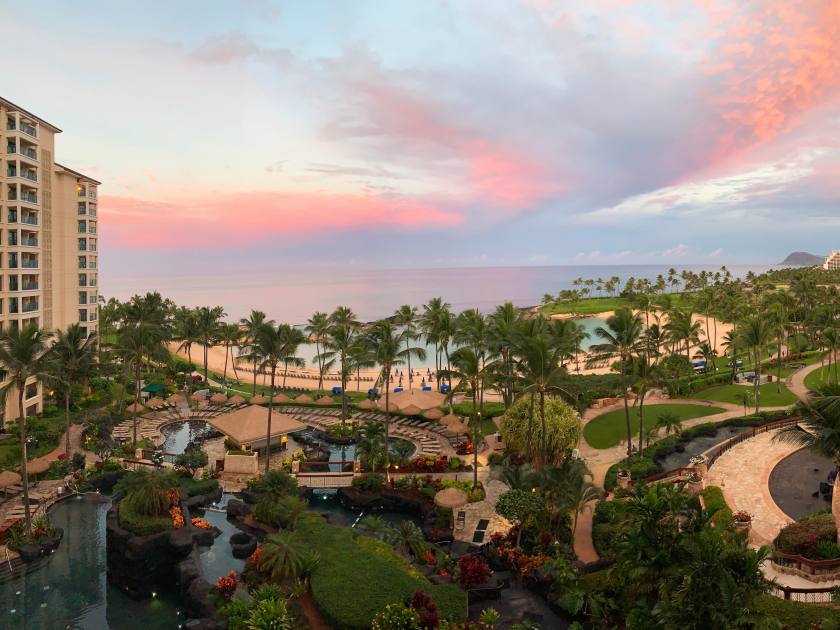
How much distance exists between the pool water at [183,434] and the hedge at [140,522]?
1498 centimetres

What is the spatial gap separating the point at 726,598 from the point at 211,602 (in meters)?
19.1

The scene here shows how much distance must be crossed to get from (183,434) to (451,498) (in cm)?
2767

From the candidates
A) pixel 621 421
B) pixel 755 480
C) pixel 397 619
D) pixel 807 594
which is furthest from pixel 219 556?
pixel 621 421

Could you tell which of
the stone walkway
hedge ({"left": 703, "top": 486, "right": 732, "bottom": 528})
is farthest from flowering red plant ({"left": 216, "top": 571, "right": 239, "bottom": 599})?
the stone walkway

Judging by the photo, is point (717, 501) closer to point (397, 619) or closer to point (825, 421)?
point (825, 421)

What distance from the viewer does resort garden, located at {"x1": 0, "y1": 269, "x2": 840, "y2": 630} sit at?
1884cm

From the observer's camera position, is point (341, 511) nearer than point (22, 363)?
No

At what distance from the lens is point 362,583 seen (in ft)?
71.5

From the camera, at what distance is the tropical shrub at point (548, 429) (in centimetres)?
3397

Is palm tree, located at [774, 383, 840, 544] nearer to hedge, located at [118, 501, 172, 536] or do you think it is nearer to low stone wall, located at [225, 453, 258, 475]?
hedge, located at [118, 501, 172, 536]

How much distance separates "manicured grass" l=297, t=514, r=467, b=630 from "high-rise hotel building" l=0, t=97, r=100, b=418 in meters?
31.2

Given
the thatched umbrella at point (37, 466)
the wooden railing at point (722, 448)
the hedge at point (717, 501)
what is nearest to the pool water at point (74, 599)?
the thatched umbrella at point (37, 466)

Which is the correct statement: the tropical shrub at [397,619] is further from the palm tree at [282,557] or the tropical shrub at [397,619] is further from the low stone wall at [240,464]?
the low stone wall at [240,464]

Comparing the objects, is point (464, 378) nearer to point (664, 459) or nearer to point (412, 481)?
point (412, 481)
